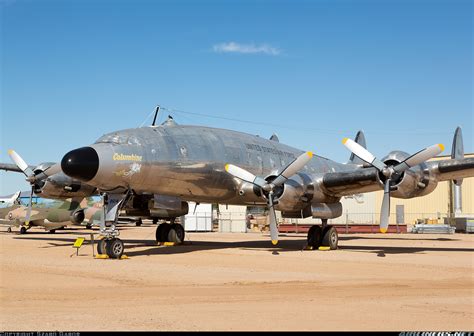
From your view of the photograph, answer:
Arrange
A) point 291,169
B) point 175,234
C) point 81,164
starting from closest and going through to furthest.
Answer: point 81,164
point 291,169
point 175,234

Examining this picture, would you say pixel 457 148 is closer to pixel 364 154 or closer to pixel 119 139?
pixel 364 154

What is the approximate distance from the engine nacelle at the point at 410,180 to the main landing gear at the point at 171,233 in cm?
1016

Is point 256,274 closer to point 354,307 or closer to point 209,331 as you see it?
point 354,307

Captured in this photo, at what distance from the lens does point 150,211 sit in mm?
22000

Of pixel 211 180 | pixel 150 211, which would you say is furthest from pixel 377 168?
pixel 150 211

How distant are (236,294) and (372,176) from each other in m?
12.1

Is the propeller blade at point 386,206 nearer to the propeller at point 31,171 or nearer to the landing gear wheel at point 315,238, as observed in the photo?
the landing gear wheel at point 315,238

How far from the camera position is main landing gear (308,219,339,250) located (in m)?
22.8

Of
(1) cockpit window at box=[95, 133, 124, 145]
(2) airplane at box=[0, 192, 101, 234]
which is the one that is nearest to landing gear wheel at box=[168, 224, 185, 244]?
(1) cockpit window at box=[95, 133, 124, 145]

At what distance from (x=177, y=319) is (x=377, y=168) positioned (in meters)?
13.5

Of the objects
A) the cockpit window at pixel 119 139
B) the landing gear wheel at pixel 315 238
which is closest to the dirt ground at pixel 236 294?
the cockpit window at pixel 119 139

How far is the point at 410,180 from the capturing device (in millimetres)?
19141

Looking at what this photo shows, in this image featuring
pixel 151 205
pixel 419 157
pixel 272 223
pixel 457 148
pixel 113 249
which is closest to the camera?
pixel 113 249

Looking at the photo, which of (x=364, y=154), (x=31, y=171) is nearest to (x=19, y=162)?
(x=31, y=171)
